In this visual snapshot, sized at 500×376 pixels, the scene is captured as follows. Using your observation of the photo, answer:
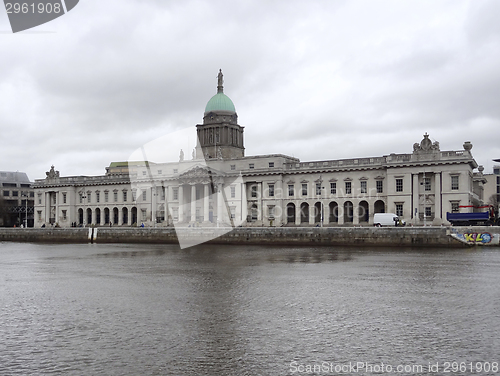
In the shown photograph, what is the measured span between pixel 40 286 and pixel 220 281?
9.88m

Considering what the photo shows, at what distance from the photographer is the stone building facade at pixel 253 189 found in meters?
77.9

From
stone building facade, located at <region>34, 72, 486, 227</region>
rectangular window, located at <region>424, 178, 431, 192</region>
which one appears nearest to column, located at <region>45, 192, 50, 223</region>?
stone building facade, located at <region>34, 72, 486, 227</region>

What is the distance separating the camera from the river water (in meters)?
15.3

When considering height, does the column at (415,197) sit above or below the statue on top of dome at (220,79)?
below

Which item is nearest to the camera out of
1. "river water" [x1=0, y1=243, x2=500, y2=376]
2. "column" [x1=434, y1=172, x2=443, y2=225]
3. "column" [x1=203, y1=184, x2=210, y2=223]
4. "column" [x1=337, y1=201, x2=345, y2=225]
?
"river water" [x1=0, y1=243, x2=500, y2=376]

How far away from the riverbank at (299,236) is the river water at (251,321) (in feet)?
71.8

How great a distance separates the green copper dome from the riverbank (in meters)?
37.0

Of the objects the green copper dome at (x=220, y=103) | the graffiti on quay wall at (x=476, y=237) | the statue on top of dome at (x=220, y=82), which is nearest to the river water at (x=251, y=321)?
the graffiti on quay wall at (x=476, y=237)

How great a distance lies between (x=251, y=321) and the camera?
20.4 metres

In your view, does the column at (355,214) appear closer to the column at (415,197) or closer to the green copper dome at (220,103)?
the column at (415,197)

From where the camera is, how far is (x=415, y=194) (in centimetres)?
7856

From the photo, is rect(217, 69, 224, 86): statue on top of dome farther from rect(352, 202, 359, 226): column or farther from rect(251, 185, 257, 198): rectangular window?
rect(352, 202, 359, 226): column

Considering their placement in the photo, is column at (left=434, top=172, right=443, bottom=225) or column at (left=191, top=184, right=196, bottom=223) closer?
column at (left=434, top=172, right=443, bottom=225)

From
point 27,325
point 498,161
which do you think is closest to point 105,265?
point 27,325
